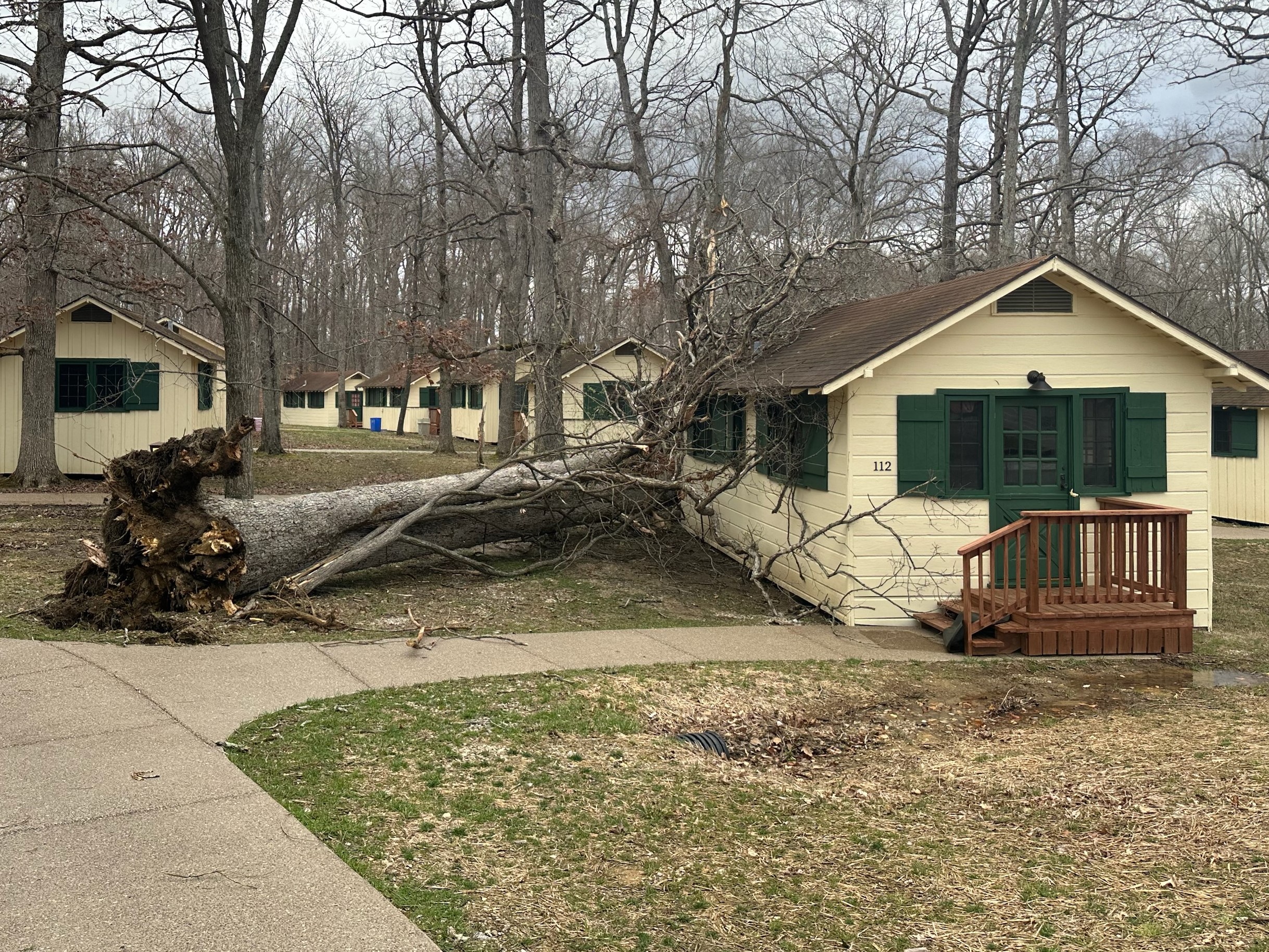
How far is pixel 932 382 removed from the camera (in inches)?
452

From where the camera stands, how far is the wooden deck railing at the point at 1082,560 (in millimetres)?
10328

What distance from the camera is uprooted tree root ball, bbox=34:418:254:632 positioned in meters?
9.59

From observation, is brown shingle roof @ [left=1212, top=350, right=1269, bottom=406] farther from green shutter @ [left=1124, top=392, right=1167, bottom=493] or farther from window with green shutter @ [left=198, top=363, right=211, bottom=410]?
window with green shutter @ [left=198, top=363, right=211, bottom=410]

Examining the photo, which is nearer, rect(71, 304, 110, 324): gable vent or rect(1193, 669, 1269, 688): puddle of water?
rect(1193, 669, 1269, 688): puddle of water

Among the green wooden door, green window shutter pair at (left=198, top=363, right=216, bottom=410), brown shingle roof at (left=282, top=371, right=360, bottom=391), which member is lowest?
the green wooden door

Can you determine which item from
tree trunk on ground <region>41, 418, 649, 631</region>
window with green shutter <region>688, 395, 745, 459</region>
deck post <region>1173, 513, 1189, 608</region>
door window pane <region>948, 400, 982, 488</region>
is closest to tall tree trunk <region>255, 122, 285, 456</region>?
window with green shutter <region>688, 395, 745, 459</region>

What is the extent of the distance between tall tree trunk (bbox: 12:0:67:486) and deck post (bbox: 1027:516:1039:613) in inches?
603

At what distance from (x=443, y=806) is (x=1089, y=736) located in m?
4.49

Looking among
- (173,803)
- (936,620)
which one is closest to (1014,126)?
(936,620)

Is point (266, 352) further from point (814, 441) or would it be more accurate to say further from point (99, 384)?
point (814, 441)

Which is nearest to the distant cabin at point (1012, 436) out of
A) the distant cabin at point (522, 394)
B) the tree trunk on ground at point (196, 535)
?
the distant cabin at point (522, 394)

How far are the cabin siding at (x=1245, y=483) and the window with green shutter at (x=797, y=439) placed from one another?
11111mm

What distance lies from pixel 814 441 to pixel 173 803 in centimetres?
871

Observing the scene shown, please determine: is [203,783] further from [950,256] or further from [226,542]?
[950,256]
